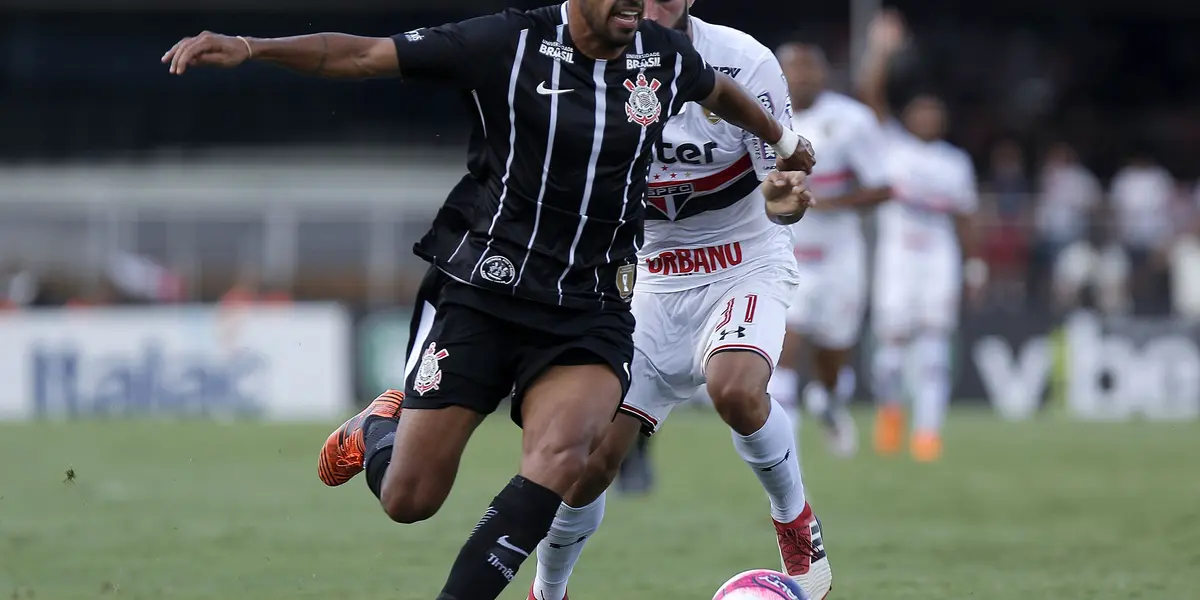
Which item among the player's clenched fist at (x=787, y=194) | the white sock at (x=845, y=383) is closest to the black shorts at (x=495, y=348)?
the player's clenched fist at (x=787, y=194)

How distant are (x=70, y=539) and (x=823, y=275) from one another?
679 centimetres

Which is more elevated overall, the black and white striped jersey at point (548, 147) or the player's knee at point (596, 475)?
the black and white striped jersey at point (548, 147)

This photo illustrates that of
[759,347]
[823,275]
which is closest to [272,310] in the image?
[823,275]

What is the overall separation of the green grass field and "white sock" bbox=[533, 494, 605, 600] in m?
0.64

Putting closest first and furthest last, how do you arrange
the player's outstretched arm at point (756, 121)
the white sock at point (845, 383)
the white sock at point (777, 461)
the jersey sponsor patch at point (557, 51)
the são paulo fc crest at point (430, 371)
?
the jersey sponsor patch at point (557, 51), the são paulo fc crest at point (430, 371), the player's outstretched arm at point (756, 121), the white sock at point (777, 461), the white sock at point (845, 383)

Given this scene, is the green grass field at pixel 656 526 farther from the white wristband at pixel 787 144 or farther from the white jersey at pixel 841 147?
the white jersey at pixel 841 147

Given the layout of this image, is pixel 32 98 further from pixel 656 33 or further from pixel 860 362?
pixel 656 33

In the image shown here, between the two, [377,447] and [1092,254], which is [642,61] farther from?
[1092,254]

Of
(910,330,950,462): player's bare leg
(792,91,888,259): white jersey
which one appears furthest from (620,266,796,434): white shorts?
(910,330,950,462): player's bare leg

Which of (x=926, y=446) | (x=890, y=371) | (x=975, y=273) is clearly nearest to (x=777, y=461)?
(x=926, y=446)

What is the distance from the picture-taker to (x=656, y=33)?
6.31 metres

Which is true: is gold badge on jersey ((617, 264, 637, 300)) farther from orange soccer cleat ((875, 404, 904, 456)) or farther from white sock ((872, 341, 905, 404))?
orange soccer cleat ((875, 404, 904, 456))

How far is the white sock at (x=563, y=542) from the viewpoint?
7090 mm

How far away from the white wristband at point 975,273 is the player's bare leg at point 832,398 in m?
4.17
